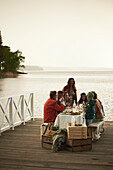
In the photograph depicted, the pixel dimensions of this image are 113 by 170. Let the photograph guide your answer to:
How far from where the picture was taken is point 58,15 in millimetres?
36156

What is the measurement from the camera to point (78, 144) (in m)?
5.52

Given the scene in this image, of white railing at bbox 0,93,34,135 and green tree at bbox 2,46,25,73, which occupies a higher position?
green tree at bbox 2,46,25,73

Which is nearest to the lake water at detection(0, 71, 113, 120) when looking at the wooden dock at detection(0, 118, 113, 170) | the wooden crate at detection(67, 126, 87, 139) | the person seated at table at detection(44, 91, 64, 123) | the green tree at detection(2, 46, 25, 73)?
the person seated at table at detection(44, 91, 64, 123)

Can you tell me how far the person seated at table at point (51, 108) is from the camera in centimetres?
648

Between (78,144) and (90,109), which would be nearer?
(78,144)

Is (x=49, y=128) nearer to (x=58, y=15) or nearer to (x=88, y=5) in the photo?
(x=88, y=5)

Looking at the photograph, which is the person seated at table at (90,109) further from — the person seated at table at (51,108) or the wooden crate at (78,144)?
the wooden crate at (78,144)

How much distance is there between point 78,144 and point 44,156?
2.41 feet

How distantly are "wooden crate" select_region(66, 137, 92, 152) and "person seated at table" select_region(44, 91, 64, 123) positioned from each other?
1110 mm

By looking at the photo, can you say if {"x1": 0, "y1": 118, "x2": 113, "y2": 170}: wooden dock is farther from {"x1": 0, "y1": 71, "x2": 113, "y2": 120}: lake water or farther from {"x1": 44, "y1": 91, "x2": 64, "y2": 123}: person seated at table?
{"x1": 0, "y1": 71, "x2": 113, "y2": 120}: lake water

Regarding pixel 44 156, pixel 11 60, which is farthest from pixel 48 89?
pixel 11 60

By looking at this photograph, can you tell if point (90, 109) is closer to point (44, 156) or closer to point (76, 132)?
point (76, 132)

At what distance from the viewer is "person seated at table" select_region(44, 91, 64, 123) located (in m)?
6.48

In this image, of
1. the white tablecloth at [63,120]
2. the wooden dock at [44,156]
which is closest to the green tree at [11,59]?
the wooden dock at [44,156]
